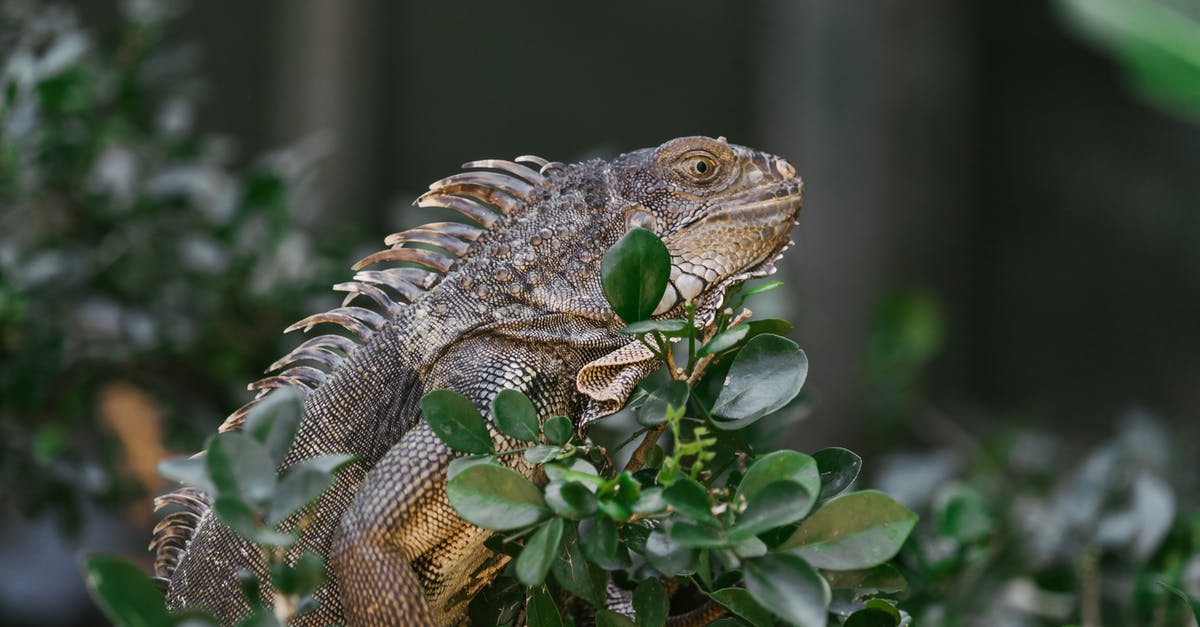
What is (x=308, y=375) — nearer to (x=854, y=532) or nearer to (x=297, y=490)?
(x=297, y=490)

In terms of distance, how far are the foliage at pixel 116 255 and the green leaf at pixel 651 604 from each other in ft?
4.95

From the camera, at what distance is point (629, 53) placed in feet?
17.6

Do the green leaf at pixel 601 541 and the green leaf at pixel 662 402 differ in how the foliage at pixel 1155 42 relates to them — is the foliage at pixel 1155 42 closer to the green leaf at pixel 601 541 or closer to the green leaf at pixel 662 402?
the green leaf at pixel 662 402

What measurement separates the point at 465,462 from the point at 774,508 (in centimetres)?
31

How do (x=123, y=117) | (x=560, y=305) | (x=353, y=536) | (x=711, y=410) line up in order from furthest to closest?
(x=123, y=117) < (x=560, y=305) < (x=353, y=536) < (x=711, y=410)

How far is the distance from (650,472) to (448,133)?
14.7 feet

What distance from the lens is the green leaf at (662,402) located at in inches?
44.0

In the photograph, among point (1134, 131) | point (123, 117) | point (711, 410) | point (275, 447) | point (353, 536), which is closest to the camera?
point (275, 447)

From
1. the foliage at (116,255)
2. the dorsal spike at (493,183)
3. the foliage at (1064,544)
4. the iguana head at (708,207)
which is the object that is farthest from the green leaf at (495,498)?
the foliage at (116,255)

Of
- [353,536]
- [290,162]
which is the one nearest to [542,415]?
[353,536]

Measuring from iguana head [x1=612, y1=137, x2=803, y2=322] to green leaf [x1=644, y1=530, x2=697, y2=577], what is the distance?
0.45m

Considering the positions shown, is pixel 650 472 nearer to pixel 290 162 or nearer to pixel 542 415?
pixel 542 415

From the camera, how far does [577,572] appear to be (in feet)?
3.82

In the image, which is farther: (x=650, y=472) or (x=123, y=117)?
(x=123, y=117)
